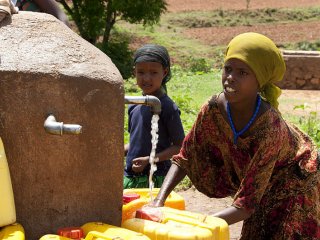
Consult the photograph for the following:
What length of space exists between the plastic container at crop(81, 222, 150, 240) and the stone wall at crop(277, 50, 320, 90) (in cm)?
997

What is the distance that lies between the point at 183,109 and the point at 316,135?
2339 millimetres

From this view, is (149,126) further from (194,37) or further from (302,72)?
(194,37)

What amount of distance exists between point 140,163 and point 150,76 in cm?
46

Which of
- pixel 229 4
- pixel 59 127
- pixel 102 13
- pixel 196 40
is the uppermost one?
pixel 59 127

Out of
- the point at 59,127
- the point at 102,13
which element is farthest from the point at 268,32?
the point at 59,127

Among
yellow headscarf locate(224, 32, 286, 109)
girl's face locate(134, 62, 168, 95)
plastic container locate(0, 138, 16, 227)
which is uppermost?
yellow headscarf locate(224, 32, 286, 109)

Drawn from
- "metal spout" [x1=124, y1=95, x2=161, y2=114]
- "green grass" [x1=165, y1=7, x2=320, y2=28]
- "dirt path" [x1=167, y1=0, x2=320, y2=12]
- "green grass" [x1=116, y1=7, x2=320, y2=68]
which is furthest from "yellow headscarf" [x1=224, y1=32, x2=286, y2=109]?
"dirt path" [x1=167, y1=0, x2=320, y2=12]

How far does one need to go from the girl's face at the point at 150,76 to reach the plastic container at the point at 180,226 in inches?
40.5

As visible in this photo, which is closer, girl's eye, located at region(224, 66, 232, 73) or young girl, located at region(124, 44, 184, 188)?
girl's eye, located at region(224, 66, 232, 73)

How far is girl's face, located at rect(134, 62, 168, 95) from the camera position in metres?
3.47

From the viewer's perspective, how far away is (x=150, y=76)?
3479 mm

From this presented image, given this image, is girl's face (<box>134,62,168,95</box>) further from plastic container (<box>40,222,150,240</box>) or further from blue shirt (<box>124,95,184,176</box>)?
plastic container (<box>40,222,150,240</box>)

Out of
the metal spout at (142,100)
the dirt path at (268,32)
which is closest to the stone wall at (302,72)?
the metal spout at (142,100)

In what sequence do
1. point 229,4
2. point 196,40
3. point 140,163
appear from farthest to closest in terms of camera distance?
point 229,4 → point 196,40 → point 140,163
